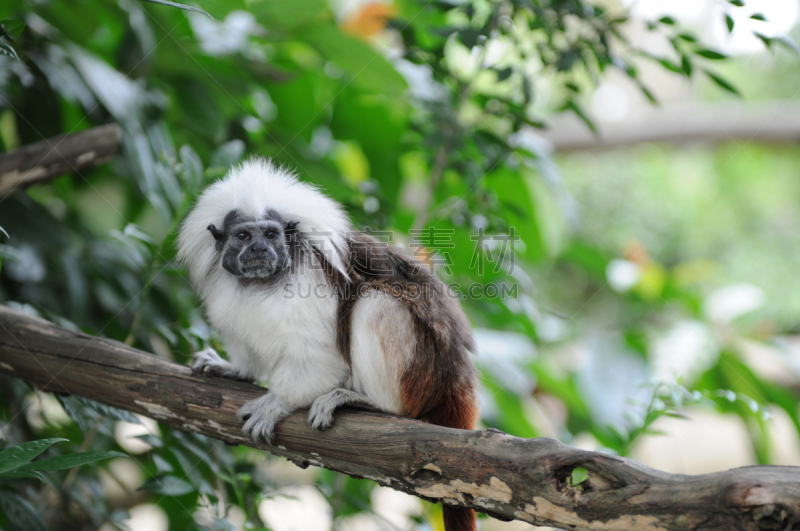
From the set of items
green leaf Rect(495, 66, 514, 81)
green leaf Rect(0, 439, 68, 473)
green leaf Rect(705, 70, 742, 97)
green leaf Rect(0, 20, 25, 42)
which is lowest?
green leaf Rect(0, 439, 68, 473)

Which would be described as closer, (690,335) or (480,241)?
(480,241)

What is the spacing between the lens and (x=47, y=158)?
2.14m

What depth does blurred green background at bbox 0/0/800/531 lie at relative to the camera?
7.13ft

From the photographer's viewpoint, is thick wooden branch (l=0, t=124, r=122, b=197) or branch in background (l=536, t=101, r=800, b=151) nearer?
thick wooden branch (l=0, t=124, r=122, b=197)

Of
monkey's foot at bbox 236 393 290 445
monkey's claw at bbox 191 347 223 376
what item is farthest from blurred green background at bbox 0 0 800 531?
monkey's foot at bbox 236 393 290 445

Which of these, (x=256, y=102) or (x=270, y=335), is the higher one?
(x=256, y=102)

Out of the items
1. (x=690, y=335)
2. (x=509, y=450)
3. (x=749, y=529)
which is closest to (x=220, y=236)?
(x=509, y=450)

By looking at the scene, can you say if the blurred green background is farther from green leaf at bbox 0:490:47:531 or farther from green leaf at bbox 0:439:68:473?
green leaf at bbox 0:439:68:473

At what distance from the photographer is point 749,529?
1.09 meters

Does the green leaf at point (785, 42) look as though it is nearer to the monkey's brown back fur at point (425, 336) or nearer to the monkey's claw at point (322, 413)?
the monkey's brown back fur at point (425, 336)

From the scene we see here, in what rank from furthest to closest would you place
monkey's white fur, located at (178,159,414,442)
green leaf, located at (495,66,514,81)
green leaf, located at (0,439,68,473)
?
green leaf, located at (495,66,514,81), monkey's white fur, located at (178,159,414,442), green leaf, located at (0,439,68,473)

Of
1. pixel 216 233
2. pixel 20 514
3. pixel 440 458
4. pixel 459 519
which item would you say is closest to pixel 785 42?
pixel 440 458

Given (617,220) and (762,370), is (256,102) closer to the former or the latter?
(762,370)

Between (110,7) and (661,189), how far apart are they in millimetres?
7099
